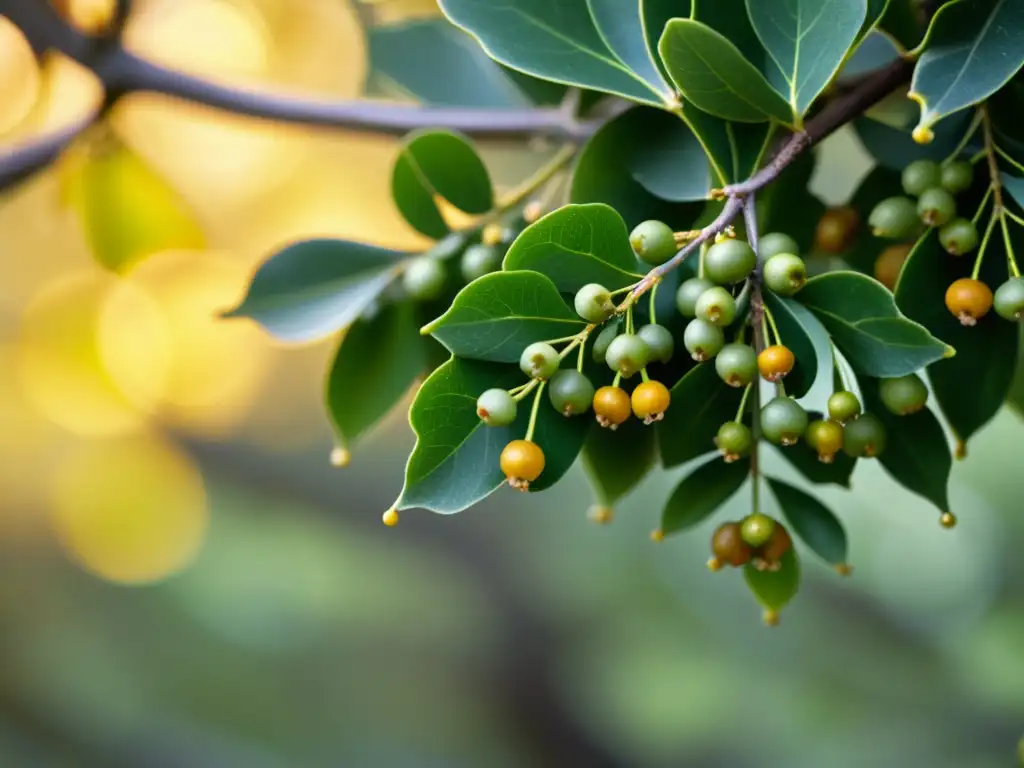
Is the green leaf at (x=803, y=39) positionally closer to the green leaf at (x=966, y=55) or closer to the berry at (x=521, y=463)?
the green leaf at (x=966, y=55)

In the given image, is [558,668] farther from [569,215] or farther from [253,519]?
[569,215]

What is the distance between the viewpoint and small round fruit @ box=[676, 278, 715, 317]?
28cm

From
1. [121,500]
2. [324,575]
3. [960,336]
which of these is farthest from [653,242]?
[121,500]

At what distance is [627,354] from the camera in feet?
0.88

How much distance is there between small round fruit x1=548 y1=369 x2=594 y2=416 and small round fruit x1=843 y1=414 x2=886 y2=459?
0.29 feet

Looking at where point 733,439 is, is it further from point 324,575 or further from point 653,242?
point 324,575

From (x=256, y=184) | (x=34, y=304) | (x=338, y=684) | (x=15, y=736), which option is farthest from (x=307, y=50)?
(x=15, y=736)

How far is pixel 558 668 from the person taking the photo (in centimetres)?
159

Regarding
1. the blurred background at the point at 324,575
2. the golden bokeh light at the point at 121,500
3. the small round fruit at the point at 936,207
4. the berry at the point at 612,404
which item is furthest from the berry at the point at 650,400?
the golden bokeh light at the point at 121,500

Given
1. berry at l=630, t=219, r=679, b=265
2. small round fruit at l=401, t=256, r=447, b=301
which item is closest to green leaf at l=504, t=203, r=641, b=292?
berry at l=630, t=219, r=679, b=265

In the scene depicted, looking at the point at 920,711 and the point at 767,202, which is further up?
the point at 767,202

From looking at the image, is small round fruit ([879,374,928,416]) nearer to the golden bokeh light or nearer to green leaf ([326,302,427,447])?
green leaf ([326,302,427,447])

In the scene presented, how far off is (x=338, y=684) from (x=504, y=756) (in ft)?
1.00

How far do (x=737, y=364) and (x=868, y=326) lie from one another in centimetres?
4
